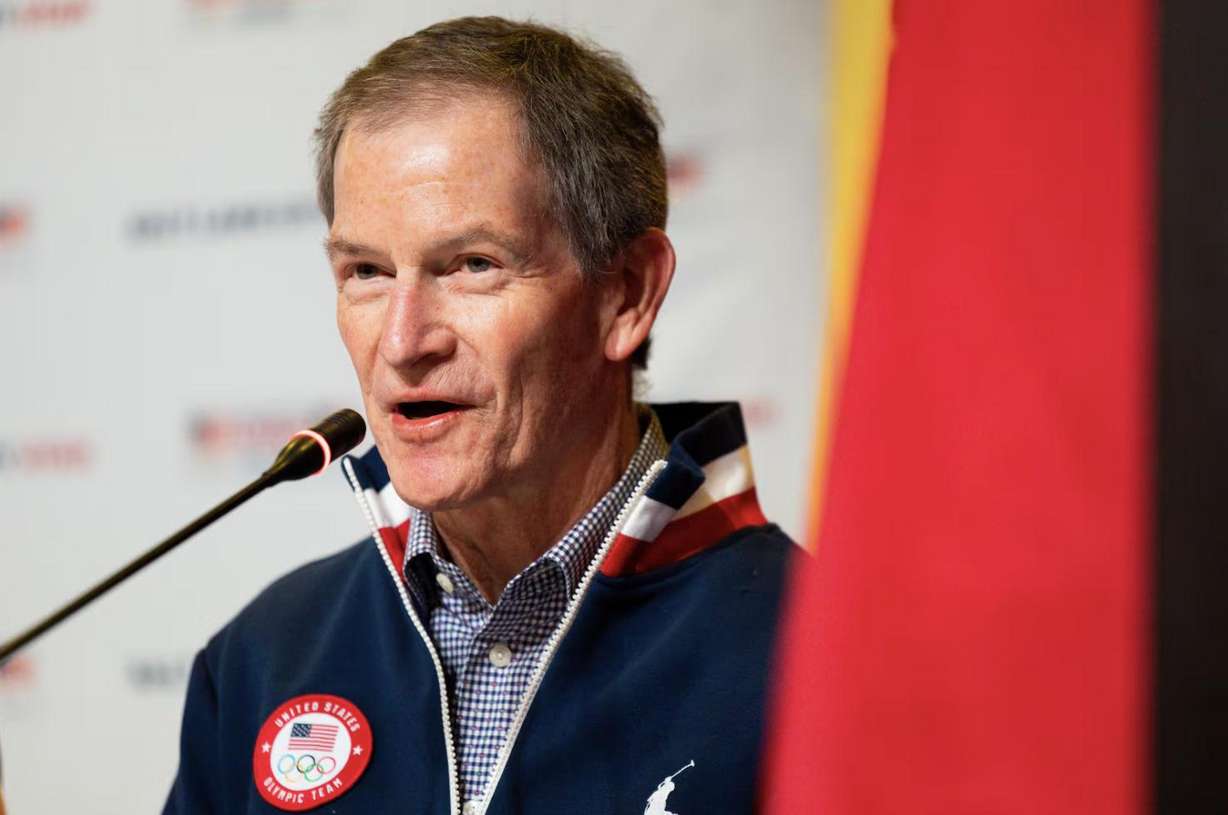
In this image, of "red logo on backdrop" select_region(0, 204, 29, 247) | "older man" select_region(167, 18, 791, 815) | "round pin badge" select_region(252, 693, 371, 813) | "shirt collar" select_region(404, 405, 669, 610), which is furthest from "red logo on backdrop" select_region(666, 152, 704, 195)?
"red logo on backdrop" select_region(0, 204, 29, 247)

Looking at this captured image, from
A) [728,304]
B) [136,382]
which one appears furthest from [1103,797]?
[136,382]

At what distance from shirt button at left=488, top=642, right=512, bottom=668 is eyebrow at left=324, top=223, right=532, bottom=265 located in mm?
473

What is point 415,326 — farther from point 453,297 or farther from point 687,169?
point 687,169

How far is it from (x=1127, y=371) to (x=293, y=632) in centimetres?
140

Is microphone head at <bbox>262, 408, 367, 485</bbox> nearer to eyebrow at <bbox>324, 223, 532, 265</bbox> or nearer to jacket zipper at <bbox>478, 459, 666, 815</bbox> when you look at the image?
eyebrow at <bbox>324, 223, 532, 265</bbox>

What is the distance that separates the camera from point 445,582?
1812 mm

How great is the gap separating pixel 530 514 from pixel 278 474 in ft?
1.42

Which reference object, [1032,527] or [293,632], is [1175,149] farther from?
[293,632]

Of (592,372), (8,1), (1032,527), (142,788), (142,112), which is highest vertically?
(8,1)

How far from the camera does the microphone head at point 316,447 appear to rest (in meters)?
1.43

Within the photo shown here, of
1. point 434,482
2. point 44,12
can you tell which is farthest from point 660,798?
point 44,12

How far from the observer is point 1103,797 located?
770 mm

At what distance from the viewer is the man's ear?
6.01 ft

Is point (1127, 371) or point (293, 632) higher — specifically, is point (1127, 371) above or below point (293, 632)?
above
